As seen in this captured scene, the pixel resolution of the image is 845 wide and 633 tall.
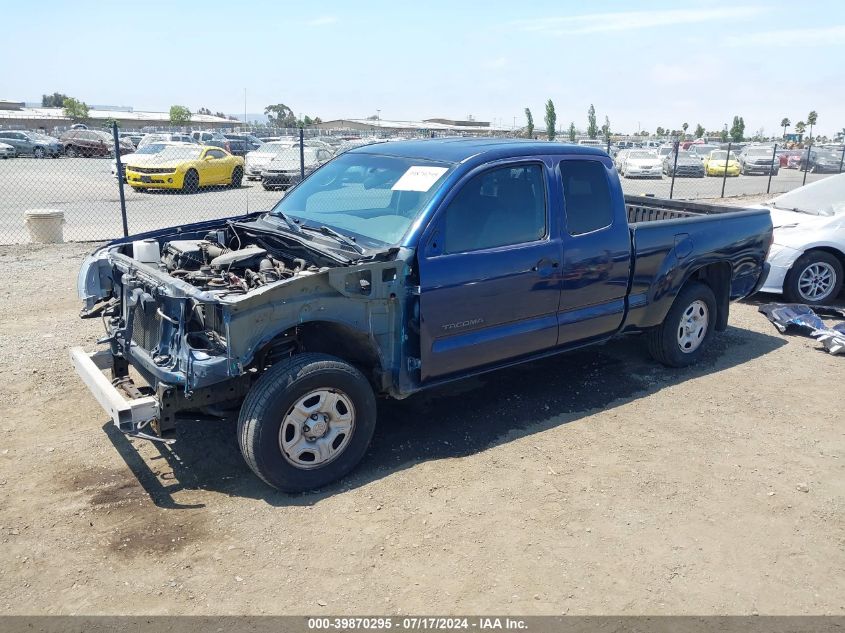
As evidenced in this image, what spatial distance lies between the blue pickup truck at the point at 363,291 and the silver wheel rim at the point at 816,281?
327 centimetres

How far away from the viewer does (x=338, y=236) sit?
4617 millimetres

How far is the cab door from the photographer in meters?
4.43

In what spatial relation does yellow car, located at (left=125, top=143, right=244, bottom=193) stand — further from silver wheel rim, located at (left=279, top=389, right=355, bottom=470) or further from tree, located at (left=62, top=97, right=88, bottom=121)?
tree, located at (left=62, top=97, right=88, bottom=121)

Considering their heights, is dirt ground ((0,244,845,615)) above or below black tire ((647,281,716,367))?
below

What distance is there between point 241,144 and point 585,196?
31.0 m

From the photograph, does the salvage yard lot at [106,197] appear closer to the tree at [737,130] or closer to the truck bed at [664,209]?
the truck bed at [664,209]

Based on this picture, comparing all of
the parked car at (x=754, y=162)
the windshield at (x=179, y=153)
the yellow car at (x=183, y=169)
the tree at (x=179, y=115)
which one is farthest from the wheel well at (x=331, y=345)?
the tree at (x=179, y=115)

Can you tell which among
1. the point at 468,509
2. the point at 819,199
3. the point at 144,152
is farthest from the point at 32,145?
the point at 468,509

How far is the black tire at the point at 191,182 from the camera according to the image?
20406 mm

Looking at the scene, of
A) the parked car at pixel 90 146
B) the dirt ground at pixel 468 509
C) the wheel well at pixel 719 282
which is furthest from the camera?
the parked car at pixel 90 146

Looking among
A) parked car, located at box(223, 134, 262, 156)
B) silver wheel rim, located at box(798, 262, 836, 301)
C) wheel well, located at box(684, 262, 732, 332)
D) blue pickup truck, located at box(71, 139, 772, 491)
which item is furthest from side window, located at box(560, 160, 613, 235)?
parked car, located at box(223, 134, 262, 156)

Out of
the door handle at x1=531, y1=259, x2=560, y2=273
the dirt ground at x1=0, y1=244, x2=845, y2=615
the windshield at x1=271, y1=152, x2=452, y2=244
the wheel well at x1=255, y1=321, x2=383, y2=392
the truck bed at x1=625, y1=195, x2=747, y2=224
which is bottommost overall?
the dirt ground at x1=0, y1=244, x2=845, y2=615

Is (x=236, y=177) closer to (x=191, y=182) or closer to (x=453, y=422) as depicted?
(x=191, y=182)

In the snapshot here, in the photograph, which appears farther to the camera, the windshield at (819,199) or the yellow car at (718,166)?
the yellow car at (718,166)
